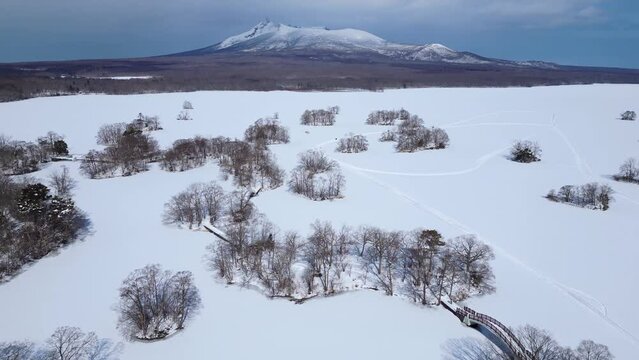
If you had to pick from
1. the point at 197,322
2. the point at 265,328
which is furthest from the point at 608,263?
the point at 197,322

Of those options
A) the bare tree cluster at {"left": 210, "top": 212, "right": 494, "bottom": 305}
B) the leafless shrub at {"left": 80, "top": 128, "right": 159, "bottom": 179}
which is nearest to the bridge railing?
the bare tree cluster at {"left": 210, "top": 212, "right": 494, "bottom": 305}

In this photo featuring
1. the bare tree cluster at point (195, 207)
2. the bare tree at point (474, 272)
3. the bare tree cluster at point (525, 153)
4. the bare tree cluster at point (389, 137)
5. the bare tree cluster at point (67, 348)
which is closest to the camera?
the bare tree cluster at point (67, 348)

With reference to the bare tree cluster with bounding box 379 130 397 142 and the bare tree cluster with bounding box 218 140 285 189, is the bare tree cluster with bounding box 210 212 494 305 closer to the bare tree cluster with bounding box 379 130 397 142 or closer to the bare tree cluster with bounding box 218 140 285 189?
the bare tree cluster with bounding box 218 140 285 189

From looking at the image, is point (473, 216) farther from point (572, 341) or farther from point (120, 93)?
point (120, 93)

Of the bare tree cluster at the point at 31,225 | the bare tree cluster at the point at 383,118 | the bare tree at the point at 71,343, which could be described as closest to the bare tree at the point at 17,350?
the bare tree at the point at 71,343

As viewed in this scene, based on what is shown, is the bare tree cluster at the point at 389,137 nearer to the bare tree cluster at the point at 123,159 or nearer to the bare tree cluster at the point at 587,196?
the bare tree cluster at the point at 587,196

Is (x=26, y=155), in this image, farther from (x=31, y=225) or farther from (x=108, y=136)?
(x=31, y=225)
